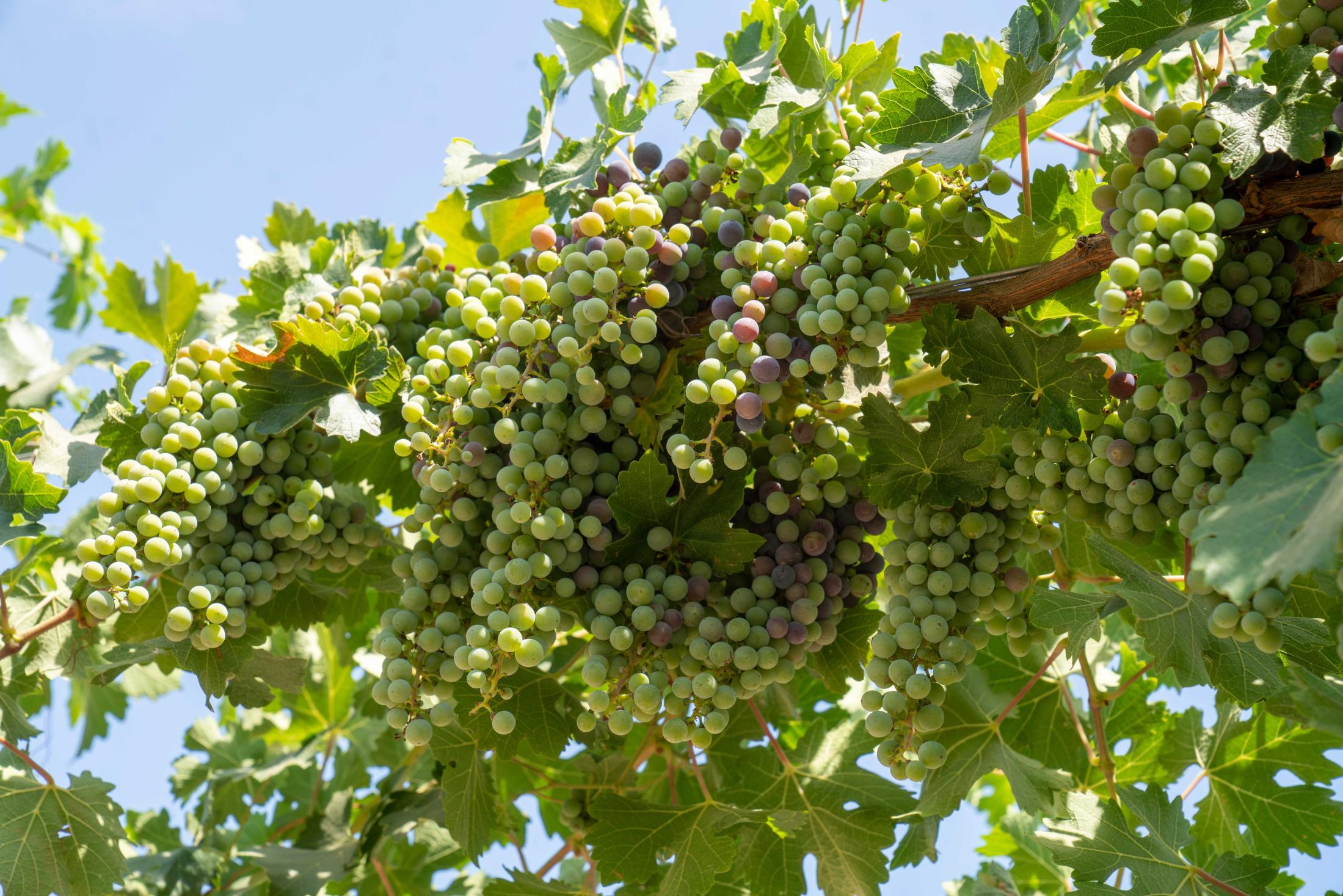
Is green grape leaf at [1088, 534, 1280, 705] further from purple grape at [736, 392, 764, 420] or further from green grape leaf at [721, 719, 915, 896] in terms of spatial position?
green grape leaf at [721, 719, 915, 896]

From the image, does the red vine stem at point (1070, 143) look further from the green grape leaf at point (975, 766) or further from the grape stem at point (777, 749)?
the grape stem at point (777, 749)

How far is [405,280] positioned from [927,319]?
0.93 metres

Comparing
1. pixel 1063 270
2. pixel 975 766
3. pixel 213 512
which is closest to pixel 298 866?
pixel 213 512

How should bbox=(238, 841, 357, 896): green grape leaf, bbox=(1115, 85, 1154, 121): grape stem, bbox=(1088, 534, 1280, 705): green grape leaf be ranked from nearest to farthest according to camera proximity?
bbox=(1088, 534, 1280, 705): green grape leaf < bbox=(1115, 85, 1154, 121): grape stem < bbox=(238, 841, 357, 896): green grape leaf

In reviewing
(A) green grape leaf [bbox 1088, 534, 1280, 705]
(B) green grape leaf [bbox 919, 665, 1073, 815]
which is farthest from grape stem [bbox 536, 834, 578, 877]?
(A) green grape leaf [bbox 1088, 534, 1280, 705]

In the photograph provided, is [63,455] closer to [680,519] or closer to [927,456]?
[680,519]

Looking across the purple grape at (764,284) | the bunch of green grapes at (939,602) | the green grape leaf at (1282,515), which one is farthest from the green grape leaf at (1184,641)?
the purple grape at (764,284)

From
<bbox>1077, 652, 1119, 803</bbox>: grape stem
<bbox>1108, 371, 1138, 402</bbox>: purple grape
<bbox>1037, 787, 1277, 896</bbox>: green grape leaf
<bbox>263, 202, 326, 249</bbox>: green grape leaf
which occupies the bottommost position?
<bbox>1037, 787, 1277, 896</bbox>: green grape leaf

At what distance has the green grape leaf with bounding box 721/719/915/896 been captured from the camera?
1.81 metres

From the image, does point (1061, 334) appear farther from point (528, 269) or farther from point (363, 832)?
point (363, 832)

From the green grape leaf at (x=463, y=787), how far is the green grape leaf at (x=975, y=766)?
742 mm

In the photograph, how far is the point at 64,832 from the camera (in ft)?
5.90

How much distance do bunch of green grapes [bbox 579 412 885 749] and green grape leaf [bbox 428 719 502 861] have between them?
439 millimetres

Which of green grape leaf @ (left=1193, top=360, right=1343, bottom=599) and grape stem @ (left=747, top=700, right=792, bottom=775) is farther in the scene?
grape stem @ (left=747, top=700, right=792, bottom=775)
